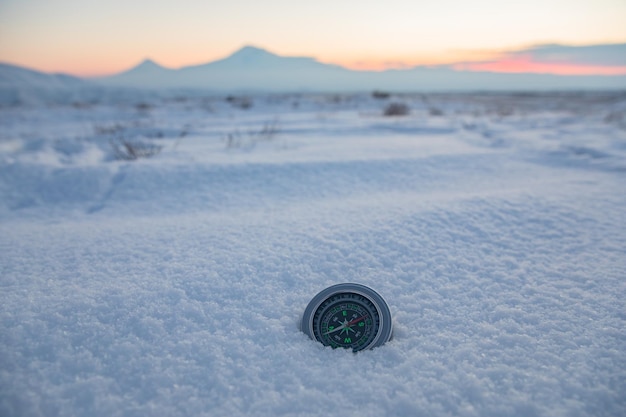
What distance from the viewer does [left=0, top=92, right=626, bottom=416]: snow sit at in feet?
3.67

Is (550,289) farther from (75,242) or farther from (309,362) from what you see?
(75,242)

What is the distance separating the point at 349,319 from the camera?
134 centimetres

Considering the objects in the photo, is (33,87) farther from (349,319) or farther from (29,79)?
(349,319)

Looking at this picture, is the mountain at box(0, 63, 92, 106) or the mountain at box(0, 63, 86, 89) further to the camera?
the mountain at box(0, 63, 86, 89)

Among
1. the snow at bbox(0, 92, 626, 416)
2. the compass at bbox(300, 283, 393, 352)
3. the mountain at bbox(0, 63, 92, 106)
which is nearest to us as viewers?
the snow at bbox(0, 92, 626, 416)

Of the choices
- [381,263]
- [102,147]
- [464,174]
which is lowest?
[381,263]

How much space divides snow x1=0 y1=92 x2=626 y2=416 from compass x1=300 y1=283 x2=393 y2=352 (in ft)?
0.16

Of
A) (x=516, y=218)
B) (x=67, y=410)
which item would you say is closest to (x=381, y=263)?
(x=516, y=218)

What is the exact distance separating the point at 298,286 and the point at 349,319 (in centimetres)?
35

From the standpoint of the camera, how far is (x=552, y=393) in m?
1.10

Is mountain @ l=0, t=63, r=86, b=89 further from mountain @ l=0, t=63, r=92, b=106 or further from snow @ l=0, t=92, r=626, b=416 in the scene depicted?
snow @ l=0, t=92, r=626, b=416

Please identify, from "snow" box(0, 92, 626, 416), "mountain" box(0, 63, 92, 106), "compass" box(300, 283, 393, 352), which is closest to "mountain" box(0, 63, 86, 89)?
"mountain" box(0, 63, 92, 106)

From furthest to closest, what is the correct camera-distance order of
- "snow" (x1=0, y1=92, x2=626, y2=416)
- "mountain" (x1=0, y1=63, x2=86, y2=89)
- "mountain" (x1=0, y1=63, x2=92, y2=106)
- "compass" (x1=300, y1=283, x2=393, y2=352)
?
"mountain" (x1=0, y1=63, x2=86, y2=89), "mountain" (x1=0, y1=63, x2=92, y2=106), "compass" (x1=300, y1=283, x2=393, y2=352), "snow" (x1=0, y1=92, x2=626, y2=416)

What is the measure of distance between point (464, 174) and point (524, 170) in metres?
0.63
